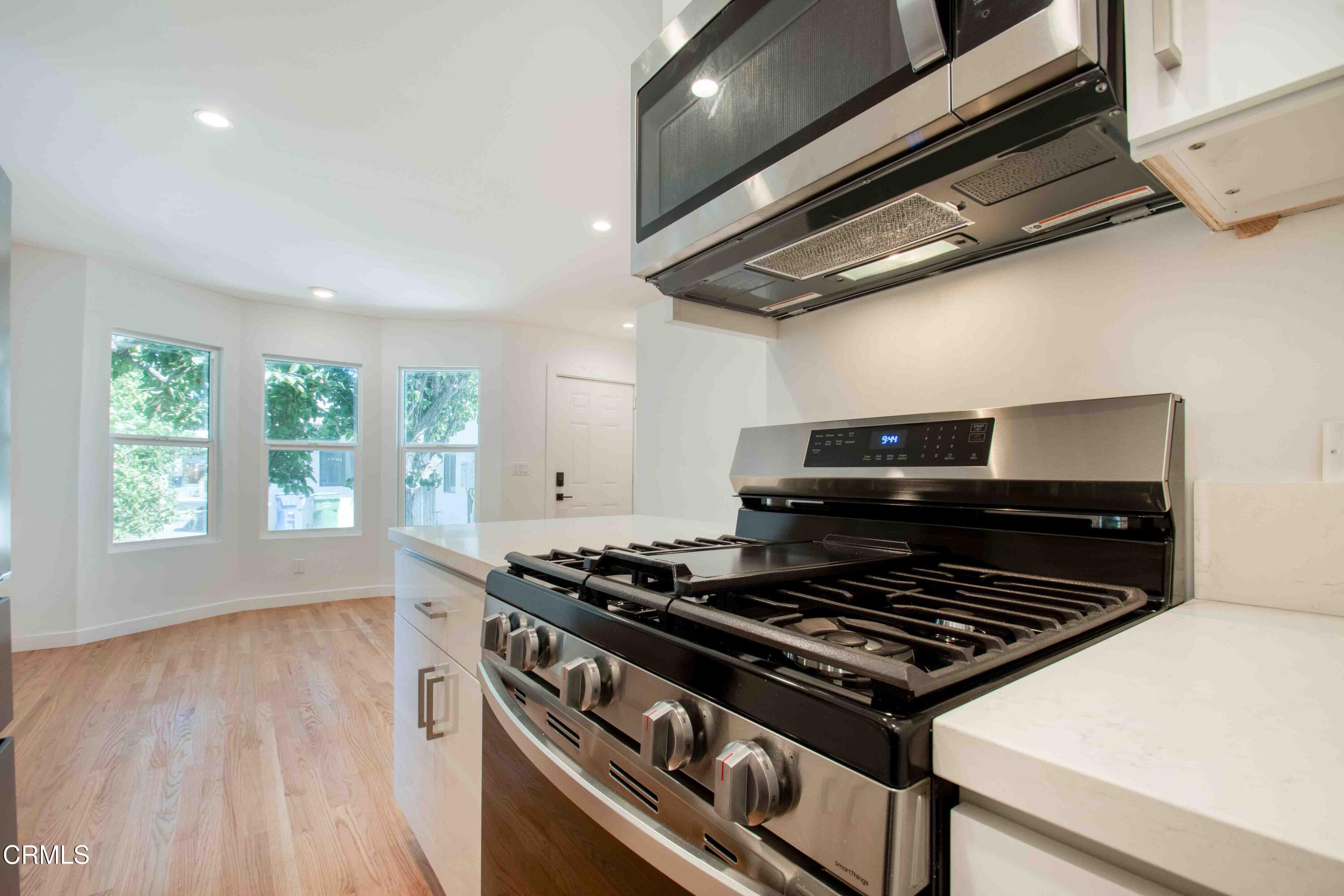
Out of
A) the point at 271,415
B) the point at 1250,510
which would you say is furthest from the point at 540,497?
the point at 1250,510

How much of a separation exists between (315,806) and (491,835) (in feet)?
4.91

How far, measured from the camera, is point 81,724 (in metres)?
2.70

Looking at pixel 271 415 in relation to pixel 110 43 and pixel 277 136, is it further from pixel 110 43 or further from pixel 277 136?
pixel 110 43

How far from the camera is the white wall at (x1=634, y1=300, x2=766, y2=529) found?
3.69m

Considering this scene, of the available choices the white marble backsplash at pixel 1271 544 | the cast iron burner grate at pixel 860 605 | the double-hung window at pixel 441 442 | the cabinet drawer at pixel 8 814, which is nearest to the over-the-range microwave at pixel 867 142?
the white marble backsplash at pixel 1271 544

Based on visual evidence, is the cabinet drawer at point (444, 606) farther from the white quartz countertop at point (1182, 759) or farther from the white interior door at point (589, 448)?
the white interior door at point (589, 448)

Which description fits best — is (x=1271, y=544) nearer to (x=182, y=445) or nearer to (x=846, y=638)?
(x=846, y=638)

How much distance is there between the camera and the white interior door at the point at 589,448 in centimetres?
594

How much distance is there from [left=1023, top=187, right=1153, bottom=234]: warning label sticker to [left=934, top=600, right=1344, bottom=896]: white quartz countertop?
0.61 m

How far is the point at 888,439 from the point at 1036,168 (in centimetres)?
50

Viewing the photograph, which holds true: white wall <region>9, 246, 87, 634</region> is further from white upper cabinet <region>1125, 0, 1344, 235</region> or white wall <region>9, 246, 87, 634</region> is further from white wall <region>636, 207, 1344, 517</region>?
white upper cabinet <region>1125, 0, 1344, 235</region>

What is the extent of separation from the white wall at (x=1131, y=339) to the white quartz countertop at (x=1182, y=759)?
371 millimetres

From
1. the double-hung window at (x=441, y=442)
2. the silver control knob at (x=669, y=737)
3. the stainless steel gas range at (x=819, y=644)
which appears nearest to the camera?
the stainless steel gas range at (x=819, y=644)

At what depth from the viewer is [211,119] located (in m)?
2.44
